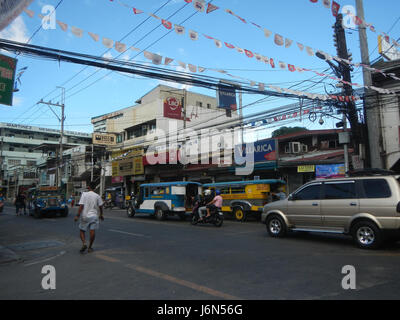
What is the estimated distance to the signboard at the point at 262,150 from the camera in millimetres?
22812

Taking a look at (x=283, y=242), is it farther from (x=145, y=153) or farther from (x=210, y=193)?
(x=145, y=153)

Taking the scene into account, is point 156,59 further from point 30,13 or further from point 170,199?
point 170,199

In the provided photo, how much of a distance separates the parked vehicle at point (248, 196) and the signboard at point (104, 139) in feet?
81.5

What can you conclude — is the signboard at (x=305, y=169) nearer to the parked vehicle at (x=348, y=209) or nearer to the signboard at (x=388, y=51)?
the signboard at (x=388, y=51)

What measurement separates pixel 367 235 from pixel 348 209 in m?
0.82

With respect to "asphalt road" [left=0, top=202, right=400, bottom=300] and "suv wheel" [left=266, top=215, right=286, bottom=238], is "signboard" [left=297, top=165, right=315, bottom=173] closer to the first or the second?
"asphalt road" [left=0, top=202, right=400, bottom=300]

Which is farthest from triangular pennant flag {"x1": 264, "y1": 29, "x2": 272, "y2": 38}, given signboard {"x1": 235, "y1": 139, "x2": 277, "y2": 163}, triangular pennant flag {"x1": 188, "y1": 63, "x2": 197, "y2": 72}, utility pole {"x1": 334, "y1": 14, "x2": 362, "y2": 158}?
signboard {"x1": 235, "y1": 139, "x2": 277, "y2": 163}

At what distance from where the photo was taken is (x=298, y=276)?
5.55m

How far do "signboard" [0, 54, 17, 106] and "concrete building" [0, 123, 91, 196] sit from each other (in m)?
55.0

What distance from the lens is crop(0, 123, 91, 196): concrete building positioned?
6239 centimetres

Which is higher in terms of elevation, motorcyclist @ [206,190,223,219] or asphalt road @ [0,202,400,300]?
motorcyclist @ [206,190,223,219]

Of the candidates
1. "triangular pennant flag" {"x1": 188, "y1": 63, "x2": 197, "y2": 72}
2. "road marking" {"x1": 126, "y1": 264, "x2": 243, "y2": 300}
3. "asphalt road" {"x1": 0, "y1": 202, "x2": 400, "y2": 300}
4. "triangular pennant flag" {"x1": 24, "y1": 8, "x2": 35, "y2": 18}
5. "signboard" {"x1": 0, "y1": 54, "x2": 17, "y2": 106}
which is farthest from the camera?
"triangular pennant flag" {"x1": 188, "y1": 63, "x2": 197, "y2": 72}

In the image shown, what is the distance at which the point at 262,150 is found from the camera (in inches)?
928

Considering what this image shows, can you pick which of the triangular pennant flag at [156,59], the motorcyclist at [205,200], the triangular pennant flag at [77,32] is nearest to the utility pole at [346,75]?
the motorcyclist at [205,200]
